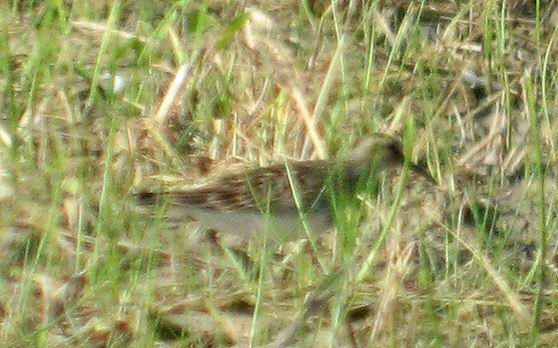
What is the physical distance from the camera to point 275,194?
19.9 feet

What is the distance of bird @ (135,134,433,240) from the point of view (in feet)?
19.4

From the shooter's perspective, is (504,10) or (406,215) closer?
(406,215)

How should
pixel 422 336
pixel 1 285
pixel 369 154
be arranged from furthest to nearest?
1. pixel 369 154
2. pixel 1 285
3. pixel 422 336

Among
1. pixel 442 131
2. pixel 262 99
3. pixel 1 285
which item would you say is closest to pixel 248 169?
pixel 262 99

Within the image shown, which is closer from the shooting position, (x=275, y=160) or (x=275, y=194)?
(x=275, y=194)

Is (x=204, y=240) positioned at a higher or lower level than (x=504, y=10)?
lower

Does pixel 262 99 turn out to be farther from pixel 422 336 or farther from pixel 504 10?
pixel 422 336

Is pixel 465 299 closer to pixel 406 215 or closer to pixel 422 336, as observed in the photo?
pixel 422 336

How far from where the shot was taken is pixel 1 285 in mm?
5438

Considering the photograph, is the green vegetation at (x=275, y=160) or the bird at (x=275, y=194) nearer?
the green vegetation at (x=275, y=160)

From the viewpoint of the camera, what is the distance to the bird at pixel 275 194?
591 centimetres

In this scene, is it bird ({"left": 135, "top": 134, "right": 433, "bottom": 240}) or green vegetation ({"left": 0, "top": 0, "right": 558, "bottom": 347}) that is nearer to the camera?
green vegetation ({"left": 0, "top": 0, "right": 558, "bottom": 347})

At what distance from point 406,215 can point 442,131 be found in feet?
1.77

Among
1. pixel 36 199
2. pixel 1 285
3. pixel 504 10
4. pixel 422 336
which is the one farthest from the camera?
pixel 504 10
